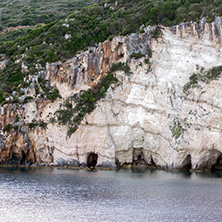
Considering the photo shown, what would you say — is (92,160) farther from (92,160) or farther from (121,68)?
(121,68)

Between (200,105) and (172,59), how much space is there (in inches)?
378

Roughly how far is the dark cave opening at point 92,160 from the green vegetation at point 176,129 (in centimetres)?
1435

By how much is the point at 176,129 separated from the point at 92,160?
15.6m

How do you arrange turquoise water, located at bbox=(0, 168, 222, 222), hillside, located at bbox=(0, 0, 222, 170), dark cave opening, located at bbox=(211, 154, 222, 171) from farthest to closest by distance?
dark cave opening, located at bbox=(211, 154, 222, 171) < hillside, located at bbox=(0, 0, 222, 170) < turquoise water, located at bbox=(0, 168, 222, 222)

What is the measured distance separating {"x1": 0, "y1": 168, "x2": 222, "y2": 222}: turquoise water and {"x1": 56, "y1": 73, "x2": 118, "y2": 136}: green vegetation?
10252 millimetres

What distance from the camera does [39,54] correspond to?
248 feet

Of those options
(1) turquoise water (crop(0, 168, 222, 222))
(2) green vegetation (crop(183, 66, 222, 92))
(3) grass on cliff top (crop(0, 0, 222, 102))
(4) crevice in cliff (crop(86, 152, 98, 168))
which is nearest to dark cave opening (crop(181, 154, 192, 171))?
(1) turquoise water (crop(0, 168, 222, 222))

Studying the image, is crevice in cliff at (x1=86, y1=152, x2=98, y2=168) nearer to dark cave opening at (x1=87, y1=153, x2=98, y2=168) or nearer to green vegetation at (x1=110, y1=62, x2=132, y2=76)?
dark cave opening at (x1=87, y1=153, x2=98, y2=168)

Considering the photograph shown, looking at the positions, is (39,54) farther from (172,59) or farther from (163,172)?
(163,172)

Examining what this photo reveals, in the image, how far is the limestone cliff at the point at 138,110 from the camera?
60.1 meters

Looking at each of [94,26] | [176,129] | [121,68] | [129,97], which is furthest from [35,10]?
[176,129]

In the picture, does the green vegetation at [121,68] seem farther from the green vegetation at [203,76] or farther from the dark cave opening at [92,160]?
the dark cave opening at [92,160]

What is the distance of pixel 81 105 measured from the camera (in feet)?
220

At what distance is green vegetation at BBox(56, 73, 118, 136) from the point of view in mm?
66188
